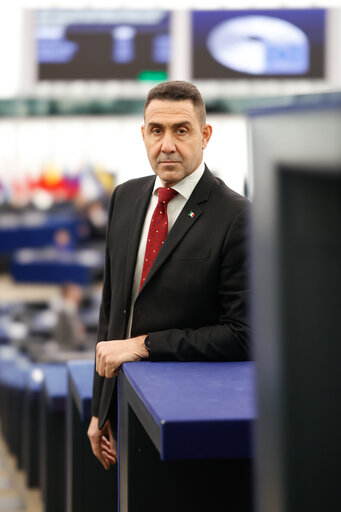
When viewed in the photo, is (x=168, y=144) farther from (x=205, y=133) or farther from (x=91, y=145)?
(x=91, y=145)

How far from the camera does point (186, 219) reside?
2.02 m

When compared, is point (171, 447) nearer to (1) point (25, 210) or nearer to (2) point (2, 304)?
(2) point (2, 304)

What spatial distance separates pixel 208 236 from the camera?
198 cm

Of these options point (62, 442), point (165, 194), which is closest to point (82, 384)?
point (165, 194)

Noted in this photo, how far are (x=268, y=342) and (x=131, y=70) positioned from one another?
14.7 metres

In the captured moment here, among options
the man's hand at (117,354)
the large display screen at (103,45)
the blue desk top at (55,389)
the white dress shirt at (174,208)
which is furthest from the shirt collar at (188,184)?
the large display screen at (103,45)

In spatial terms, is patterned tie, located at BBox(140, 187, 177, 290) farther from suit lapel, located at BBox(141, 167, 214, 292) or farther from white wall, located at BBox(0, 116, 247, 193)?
white wall, located at BBox(0, 116, 247, 193)

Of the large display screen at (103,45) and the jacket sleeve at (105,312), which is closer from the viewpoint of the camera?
the jacket sleeve at (105,312)

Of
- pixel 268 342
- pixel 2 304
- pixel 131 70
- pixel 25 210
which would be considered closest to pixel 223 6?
pixel 131 70

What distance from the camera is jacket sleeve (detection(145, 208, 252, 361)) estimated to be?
6.21 feet

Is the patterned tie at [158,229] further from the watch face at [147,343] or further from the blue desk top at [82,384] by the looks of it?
the blue desk top at [82,384]

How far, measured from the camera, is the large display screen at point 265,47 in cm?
1524

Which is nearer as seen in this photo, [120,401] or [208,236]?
[120,401]

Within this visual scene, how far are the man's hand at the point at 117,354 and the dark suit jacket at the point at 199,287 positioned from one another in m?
0.05
